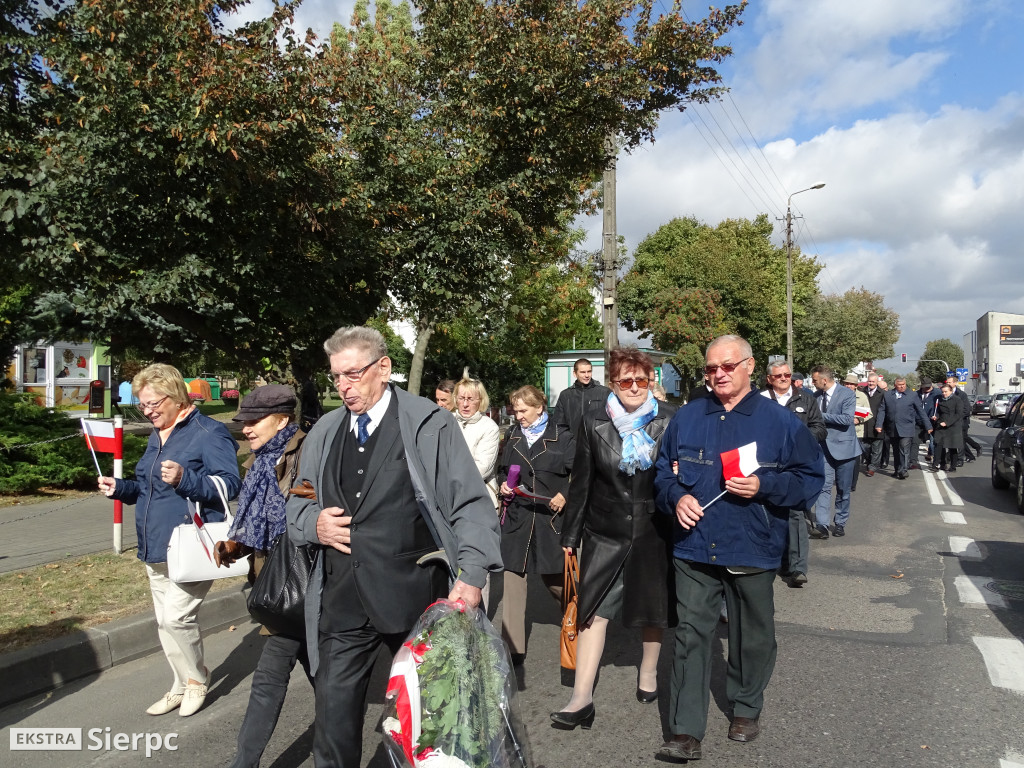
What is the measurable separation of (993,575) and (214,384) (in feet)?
169

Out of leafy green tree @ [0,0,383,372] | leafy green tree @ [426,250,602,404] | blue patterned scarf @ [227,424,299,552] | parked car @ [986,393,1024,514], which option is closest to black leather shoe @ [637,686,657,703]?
blue patterned scarf @ [227,424,299,552]

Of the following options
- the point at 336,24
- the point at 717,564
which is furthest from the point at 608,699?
the point at 336,24

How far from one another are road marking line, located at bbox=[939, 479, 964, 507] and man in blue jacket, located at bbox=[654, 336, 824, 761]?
9.97 metres

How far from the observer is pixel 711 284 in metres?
42.0

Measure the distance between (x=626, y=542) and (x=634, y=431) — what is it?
1.83 feet

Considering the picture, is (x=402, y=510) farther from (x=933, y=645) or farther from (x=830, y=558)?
(x=830, y=558)

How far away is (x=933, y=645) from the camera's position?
17.8 ft

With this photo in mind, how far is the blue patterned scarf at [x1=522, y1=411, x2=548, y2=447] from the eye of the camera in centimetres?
531

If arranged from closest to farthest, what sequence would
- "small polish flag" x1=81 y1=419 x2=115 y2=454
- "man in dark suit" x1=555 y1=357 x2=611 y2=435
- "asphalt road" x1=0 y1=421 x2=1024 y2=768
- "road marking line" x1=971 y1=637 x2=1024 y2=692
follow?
"asphalt road" x1=0 y1=421 x2=1024 y2=768 → "road marking line" x1=971 y1=637 x2=1024 y2=692 → "small polish flag" x1=81 y1=419 x2=115 y2=454 → "man in dark suit" x1=555 y1=357 x2=611 y2=435

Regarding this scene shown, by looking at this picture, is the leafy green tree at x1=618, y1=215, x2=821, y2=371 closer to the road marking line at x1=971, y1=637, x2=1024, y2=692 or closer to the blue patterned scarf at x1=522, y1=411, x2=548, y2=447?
the road marking line at x1=971, y1=637, x2=1024, y2=692

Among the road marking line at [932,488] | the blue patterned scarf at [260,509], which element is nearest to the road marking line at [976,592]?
the road marking line at [932,488]

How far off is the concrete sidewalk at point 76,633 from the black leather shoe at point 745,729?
3.73 m

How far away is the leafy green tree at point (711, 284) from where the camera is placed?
117ft

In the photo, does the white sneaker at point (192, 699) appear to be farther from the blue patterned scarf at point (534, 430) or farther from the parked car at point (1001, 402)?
the parked car at point (1001, 402)
